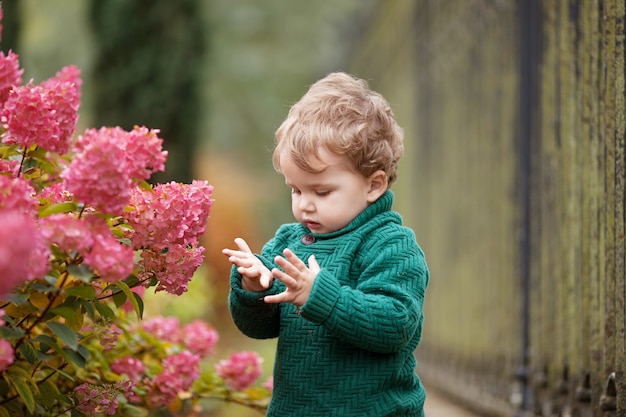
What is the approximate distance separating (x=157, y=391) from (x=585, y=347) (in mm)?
1514

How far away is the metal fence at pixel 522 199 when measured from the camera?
310 cm

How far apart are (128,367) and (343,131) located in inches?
44.3

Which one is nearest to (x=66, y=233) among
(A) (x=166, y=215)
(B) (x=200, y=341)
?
(A) (x=166, y=215)

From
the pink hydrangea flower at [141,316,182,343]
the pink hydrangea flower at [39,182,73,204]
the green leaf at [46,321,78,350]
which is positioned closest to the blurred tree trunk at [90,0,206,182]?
the pink hydrangea flower at [141,316,182,343]

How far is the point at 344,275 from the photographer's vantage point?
2496mm

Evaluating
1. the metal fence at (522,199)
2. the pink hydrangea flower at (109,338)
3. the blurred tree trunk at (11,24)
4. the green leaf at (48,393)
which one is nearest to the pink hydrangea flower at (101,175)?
the green leaf at (48,393)

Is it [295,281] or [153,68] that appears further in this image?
[153,68]

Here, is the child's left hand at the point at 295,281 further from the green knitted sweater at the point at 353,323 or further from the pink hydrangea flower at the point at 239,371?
the pink hydrangea flower at the point at 239,371

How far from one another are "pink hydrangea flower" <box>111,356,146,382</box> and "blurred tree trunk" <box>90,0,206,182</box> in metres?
5.59

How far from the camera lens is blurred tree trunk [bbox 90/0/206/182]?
882cm

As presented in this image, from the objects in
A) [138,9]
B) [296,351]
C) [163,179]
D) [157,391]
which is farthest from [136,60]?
[296,351]

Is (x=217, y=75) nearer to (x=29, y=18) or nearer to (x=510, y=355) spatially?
(x=29, y=18)

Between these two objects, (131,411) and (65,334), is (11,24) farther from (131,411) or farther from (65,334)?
(65,334)

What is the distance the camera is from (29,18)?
13617 mm
